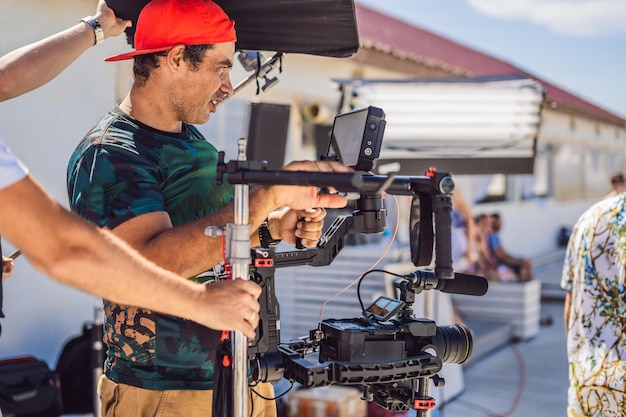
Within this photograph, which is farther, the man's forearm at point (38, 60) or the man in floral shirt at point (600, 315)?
the man in floral shirt at point (600, 315)

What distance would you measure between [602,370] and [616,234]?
462 mm

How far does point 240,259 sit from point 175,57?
706mm

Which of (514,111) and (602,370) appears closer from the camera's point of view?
(602,370)

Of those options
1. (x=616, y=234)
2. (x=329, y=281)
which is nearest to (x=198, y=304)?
(x=616, y=234)

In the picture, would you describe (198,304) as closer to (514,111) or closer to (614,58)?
(514,111)

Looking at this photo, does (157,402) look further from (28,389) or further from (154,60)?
(28,389)

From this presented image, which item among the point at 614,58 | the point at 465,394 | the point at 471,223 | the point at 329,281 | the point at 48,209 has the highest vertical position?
the point at 614,58

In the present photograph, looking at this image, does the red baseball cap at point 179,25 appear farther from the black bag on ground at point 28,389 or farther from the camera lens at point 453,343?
the black bag on ground at point 28,389

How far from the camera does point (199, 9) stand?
192cm

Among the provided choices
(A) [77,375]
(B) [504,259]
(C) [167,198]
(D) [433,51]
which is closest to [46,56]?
(C) [167,198]

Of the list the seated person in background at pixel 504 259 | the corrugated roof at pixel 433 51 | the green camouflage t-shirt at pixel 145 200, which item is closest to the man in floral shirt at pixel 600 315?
the green camouflage t-shirt at pixel 145 200

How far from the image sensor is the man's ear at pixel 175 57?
6.24 ft

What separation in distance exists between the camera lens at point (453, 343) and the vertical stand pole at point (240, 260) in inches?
20.4

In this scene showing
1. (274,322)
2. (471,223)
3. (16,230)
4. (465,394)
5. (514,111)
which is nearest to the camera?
(16,230)
